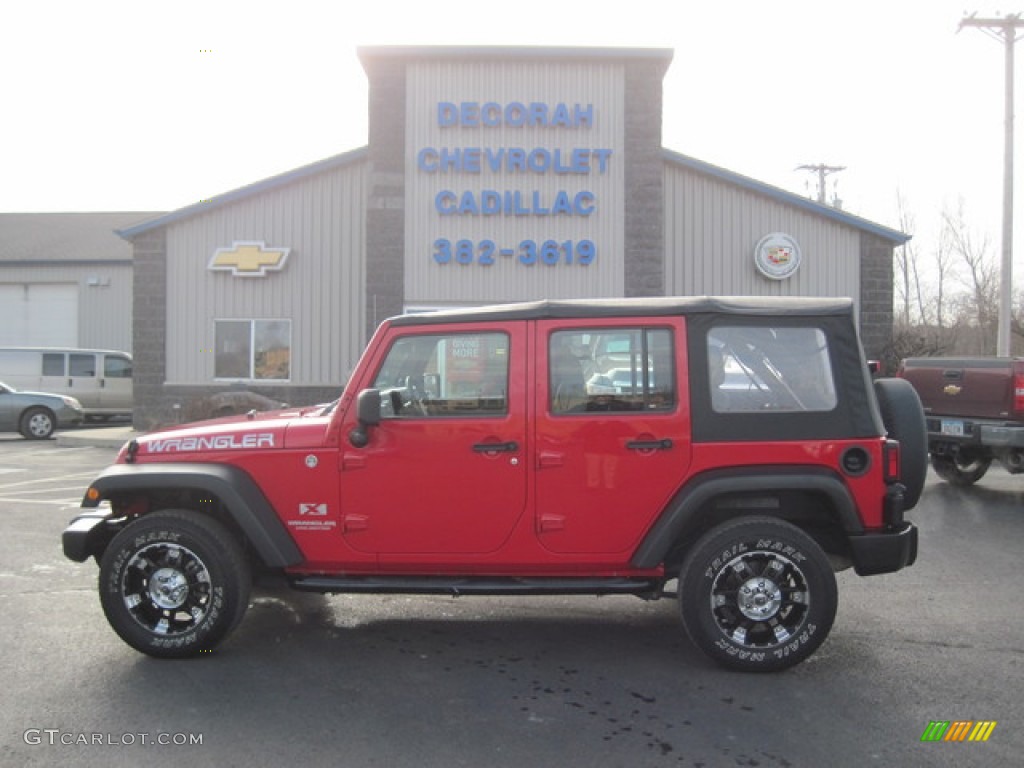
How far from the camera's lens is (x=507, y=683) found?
4.36 metres

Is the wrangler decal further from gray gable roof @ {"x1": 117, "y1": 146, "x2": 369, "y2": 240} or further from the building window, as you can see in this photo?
gray gable roof @ {"x1": 117, "y1": 146, "x2": 369, "y2": 240}

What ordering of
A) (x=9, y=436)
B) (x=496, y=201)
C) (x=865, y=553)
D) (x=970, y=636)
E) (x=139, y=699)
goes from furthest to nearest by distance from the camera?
1. (x=9, y=436)
2. (x=496, y=201)
3. (x=970, y=636)
4. (x=865, y=553)
5. (x=139, y=699)

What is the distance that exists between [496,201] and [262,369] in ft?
20.8

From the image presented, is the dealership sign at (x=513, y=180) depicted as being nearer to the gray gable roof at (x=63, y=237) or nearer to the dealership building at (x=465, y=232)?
the dealership building at (x=465, y=232)

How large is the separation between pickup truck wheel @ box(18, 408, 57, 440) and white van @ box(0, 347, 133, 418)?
10.2ft

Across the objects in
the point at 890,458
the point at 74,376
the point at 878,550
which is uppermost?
the point at 74,376

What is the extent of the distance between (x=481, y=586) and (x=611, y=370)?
1322mm

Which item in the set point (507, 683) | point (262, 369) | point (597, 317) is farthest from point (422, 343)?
point (262, 369)

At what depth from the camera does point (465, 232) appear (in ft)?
61.1

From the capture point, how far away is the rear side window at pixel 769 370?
15.1 ft

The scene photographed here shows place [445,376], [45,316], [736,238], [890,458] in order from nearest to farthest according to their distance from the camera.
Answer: [890,458], [445,376], [736,238], [45,316]

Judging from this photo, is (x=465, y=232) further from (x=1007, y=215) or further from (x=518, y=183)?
(x=1007, y=215)

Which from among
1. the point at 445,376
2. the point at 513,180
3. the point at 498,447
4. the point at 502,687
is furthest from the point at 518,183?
the point at 502,687

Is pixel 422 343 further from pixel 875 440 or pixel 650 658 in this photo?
pixel 875 440
